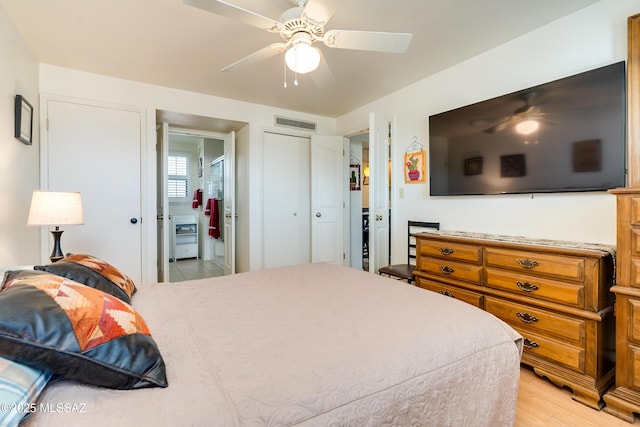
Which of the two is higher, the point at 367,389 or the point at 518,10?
the point at 518,10

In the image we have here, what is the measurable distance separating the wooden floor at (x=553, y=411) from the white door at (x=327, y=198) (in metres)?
2.74

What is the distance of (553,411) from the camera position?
5.40 feet

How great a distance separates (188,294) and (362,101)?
325 cm

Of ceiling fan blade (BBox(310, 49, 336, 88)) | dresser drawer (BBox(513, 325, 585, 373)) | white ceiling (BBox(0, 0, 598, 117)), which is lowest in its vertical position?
dresser drawer (BBox(513, 325, 585, 373))

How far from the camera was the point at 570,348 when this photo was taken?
5.82ft

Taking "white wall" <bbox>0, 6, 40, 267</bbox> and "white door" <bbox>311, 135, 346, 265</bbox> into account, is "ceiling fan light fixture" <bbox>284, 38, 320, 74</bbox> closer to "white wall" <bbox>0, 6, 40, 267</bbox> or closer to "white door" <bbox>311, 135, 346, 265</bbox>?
"white wall" <bbox>0, 6, 40, 267</bbox>

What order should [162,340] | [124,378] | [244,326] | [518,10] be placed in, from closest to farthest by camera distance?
[124,378] → [162,340] → [244,326] → [518,10]

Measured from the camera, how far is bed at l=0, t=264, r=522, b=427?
71 cm

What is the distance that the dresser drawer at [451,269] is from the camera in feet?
7.43

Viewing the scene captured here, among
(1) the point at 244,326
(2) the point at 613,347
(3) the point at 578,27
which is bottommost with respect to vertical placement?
(2) the point at 613,347

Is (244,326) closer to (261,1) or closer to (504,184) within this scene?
(261,1)

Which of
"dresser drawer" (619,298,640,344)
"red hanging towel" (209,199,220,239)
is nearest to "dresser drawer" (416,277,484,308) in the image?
"dresser drawer" (619,298,640,344)

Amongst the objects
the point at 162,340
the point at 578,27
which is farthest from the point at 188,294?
the point at 578,27

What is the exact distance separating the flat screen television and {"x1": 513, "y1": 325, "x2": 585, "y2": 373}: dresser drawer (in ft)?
3.35
